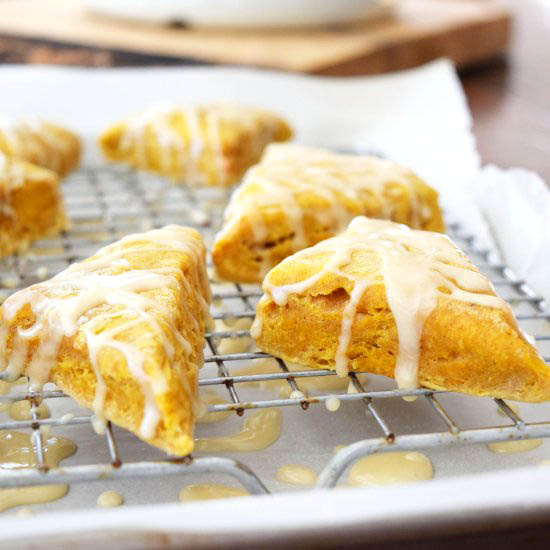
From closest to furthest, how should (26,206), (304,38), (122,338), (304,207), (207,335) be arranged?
(122,338), (207,335), (304,207), (26,206), (304,38)

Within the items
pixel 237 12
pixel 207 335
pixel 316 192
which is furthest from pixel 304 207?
pixel 237 12

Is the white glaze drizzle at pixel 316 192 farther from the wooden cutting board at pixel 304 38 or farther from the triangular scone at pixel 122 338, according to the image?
the wooden cutting board at pixel 304 38

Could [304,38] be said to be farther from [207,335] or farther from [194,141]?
[207,335]

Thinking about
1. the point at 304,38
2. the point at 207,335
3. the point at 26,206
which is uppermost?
the point at 304,38

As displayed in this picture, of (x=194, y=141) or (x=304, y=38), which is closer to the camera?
(x=194, y=141)

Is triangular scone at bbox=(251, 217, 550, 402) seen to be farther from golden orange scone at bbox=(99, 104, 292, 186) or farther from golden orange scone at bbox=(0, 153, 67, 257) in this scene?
golden orange scone at bbox=(99, 104, 292, 186)

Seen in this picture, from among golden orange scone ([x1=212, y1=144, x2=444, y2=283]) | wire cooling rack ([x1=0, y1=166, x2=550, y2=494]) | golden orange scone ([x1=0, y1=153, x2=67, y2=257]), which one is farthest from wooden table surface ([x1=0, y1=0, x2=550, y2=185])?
golden orange scone ([x1=0, y1=153, x2=67, y2=257])

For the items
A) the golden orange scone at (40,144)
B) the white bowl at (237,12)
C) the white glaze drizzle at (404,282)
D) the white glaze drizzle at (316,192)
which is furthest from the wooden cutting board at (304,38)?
the white glaze drizzle at (404,282)
